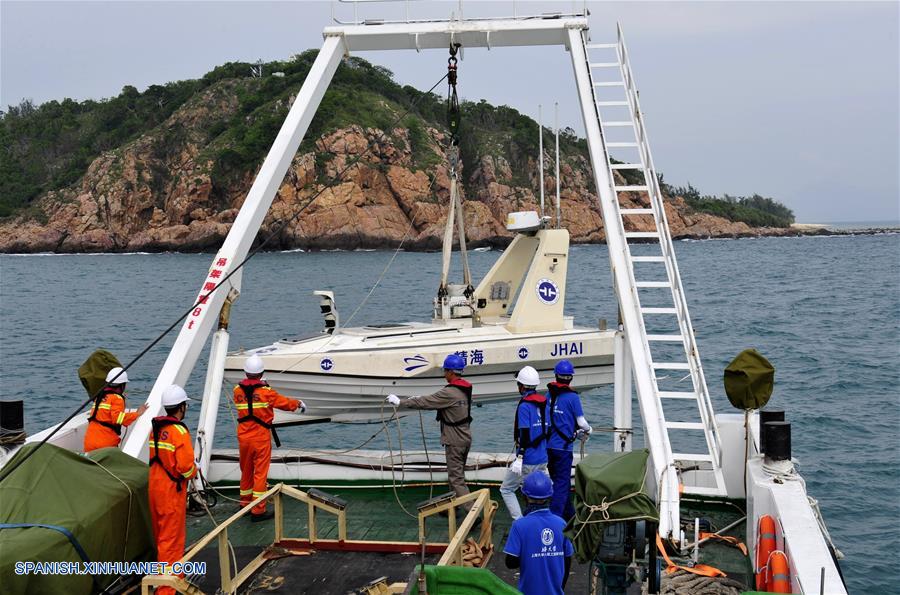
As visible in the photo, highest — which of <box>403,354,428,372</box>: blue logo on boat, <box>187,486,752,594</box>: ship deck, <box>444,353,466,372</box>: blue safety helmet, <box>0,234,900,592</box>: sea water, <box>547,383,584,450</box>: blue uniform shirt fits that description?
<box>444,353,466,372</box>: blue safety helmet

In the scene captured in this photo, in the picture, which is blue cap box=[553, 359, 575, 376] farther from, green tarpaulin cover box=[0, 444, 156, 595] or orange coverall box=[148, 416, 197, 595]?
green tarpaulin cover box=[0, 444, 156, 595]

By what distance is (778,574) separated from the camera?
5.98 metres

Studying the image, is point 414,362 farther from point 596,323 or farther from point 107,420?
point 596,323

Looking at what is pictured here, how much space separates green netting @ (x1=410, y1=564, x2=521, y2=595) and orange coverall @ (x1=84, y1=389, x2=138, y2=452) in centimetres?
474

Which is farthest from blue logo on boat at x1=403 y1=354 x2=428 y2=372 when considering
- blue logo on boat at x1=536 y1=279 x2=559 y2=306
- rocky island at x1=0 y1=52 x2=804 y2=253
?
rocky island at x1=0 y1=52 x2=804 y2=253

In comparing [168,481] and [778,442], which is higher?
[778,442]

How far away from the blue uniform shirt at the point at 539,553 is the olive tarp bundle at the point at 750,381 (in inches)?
161

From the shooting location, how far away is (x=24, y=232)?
4001 inches

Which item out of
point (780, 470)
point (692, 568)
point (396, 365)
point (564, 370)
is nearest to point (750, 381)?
point (780, 470)

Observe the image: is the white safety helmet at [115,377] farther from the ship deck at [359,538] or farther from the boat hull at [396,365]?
the boat hull at [396,365]

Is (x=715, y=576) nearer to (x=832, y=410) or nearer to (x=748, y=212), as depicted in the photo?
(x=832, y=410)

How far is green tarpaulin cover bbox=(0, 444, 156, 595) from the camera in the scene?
18.6 ft

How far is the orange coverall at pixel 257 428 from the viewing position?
28.1ft

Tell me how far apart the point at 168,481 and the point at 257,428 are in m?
1.84
